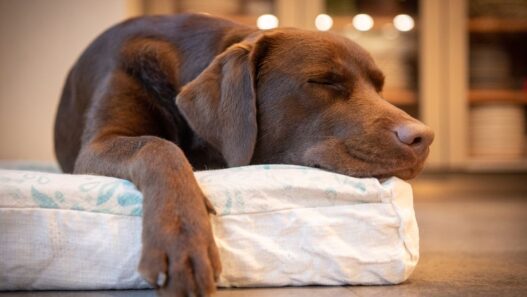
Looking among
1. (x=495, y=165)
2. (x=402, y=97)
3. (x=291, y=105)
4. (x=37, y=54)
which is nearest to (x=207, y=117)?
(x=291, y=105)

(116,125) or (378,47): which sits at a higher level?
(116,125)

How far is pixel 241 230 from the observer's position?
1.33 m

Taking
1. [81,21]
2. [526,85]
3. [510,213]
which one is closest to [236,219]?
[510,213]

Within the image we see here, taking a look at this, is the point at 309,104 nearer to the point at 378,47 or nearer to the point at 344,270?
the point at 344,270

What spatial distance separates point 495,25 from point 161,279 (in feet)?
11.9

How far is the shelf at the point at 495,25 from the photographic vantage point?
13.7 ft

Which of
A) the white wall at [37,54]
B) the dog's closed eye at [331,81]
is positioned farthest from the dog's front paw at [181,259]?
the white wall at [37,54]

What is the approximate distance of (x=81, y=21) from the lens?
11.1ft

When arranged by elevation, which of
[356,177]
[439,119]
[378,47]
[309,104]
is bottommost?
[439,119]

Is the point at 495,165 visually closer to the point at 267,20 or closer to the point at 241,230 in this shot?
the point at 267,20

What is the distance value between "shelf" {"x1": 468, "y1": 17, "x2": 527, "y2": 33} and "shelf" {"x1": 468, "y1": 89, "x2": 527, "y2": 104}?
0.36 m

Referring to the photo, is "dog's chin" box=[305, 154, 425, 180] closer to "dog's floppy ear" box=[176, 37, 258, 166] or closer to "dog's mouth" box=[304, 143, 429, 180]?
"dog's mouth" box=[304, 143, 429, 180]

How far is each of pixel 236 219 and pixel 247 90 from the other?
366 mm

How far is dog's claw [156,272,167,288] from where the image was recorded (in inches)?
42.4
